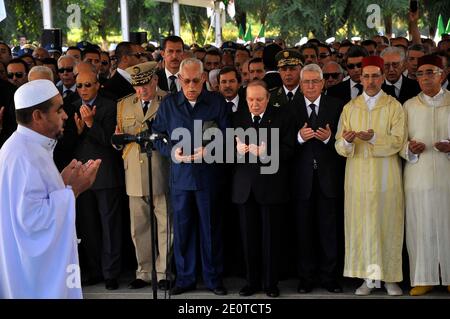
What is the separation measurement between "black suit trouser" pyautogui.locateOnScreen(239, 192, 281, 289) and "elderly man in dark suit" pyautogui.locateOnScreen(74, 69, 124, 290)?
1.37 m

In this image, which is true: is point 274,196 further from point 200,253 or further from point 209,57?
point 209,57

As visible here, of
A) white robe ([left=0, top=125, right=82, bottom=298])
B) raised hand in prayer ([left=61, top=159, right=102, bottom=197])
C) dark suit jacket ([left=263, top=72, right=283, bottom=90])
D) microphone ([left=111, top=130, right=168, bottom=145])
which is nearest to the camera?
white robe ([left=0, top=125, right=82, bottom=298])

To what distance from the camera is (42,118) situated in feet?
15.7

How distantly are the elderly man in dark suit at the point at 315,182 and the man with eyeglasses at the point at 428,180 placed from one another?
2.30 feet

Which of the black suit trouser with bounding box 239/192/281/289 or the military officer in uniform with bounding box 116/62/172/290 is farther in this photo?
the military officer in uniform with bounding box 116/62/172/290

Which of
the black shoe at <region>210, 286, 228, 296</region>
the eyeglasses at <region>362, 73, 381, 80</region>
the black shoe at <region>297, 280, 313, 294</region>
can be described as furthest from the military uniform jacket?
the eyeglasses at <region>362, 73, 381, 80</region>

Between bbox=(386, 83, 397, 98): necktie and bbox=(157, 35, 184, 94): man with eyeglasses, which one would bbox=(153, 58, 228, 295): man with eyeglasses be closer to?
bbox=(157, 35, 184, 94): man with eyeglasses

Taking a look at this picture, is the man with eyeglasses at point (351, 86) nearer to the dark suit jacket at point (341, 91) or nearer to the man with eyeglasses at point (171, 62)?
the dark suit jacket at point (341, 91)

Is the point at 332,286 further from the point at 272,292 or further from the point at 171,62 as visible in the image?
the point at 171,62

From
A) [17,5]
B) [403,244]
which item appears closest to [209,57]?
[403,244]

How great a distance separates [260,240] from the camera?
299 inches

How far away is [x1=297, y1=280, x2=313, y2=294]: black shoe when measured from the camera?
24.8 ft

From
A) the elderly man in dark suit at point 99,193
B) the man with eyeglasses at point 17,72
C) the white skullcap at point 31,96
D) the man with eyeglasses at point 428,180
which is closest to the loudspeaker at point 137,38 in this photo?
the man with eyeglasses at point 17,72
